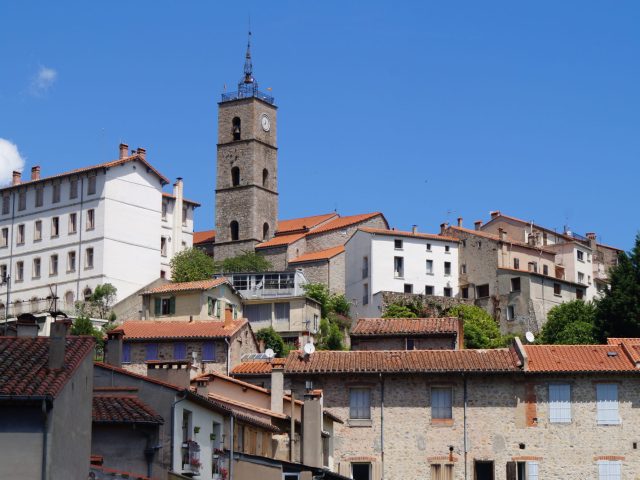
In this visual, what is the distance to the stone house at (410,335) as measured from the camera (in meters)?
66.3

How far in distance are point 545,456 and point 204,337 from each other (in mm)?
23760

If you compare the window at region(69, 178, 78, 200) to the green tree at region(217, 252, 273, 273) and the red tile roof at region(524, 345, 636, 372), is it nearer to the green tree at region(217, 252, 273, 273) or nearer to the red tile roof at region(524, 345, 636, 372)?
the green tree at region(217, 252, 273, 273)

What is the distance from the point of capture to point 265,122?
138500 mm

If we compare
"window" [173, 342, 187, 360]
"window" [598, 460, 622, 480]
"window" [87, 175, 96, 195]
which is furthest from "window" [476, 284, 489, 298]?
"window" [598, 460, 622, 480]

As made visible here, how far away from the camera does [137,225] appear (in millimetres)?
107625

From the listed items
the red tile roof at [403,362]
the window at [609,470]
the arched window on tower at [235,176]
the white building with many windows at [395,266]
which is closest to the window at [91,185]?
the white building with many windows at [395,266]

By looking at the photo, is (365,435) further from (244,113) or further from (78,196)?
(244,113)

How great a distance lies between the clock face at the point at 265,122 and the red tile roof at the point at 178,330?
62881 millimetres

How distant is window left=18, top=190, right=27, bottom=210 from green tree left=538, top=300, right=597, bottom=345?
41901 millimetres

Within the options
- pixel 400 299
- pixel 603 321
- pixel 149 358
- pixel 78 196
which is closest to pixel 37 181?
pixel 78 196

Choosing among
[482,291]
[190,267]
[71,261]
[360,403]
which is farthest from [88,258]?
[360,403]

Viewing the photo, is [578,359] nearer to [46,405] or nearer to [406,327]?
[406,327]

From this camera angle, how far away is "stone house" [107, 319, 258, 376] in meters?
72.6

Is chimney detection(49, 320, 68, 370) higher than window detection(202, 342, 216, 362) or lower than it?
lower
